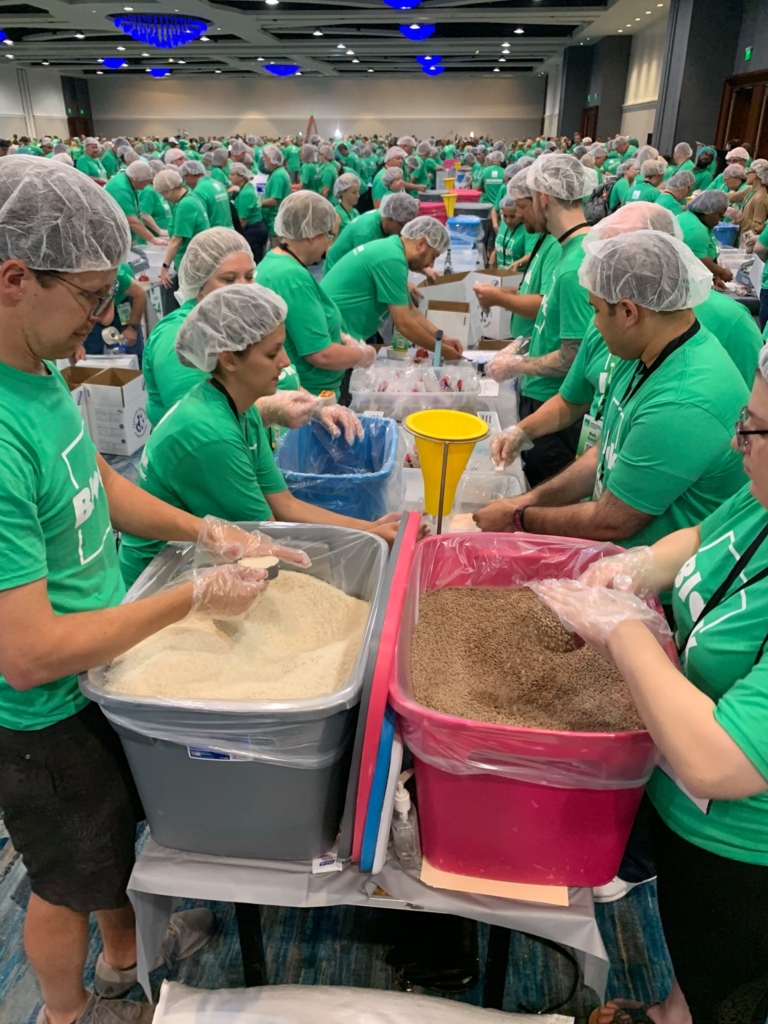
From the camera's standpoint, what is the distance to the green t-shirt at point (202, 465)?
1327 millimetres

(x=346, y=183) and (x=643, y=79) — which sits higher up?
(x=643, y=79)

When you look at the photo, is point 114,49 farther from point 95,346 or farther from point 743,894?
point 743,894

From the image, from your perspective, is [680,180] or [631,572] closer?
[631,572]

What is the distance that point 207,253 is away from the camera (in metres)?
2.18

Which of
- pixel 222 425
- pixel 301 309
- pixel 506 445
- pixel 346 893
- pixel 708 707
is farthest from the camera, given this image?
pixel 301 309

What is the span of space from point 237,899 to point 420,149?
12.4m

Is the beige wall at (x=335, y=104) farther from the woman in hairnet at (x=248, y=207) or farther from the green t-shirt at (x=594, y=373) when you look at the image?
the green t-shirt at (x=594, y=373)

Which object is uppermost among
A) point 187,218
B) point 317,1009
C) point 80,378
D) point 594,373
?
point 187,218

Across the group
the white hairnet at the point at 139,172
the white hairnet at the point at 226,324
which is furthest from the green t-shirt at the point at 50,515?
the white hairnet at the point at 139,172

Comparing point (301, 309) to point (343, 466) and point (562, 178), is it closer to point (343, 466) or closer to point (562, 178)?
point (343, 466)

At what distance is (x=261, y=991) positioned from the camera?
1138 millimetres

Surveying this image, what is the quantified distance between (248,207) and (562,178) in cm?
592

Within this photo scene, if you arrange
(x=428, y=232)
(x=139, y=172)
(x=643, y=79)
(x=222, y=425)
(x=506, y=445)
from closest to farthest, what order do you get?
(x=222, y=425)
(x=506, y=445)
(x=428, y=232)
(x=139, y=172)
(x=643, y=79)

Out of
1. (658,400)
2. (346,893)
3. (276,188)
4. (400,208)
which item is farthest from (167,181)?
(346,893)
